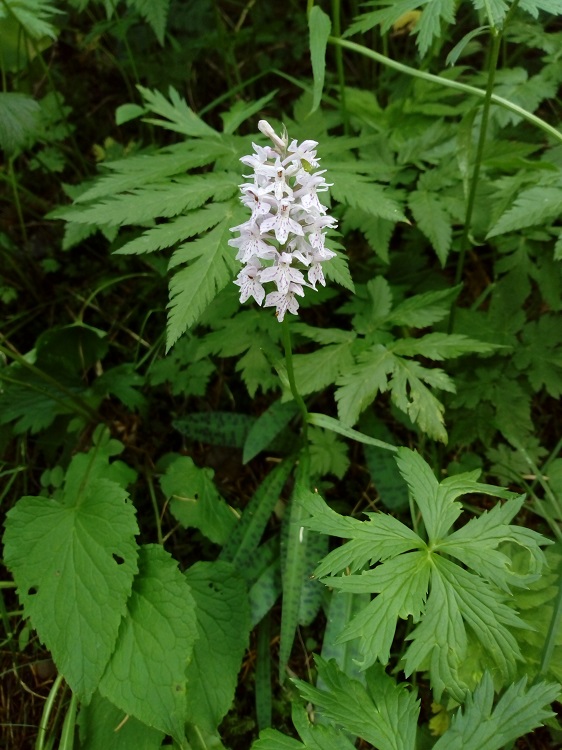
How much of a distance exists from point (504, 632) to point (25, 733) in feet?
6.26

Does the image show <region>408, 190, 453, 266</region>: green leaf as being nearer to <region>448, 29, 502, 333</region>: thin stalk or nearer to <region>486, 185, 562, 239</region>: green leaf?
<region>448, 29, 502, 333</region>: thin stalk

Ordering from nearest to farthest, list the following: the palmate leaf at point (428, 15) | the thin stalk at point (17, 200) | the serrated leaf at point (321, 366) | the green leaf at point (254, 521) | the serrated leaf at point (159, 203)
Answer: the palmate leaf at point (428, 15) < the serrated leaf at point (159, 203) < the serrated leaf at point (321, 366) < the green leaf at point (254, 521) < the thin stalk at point (17, 200)

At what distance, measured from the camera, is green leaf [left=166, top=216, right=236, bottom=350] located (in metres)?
1.89

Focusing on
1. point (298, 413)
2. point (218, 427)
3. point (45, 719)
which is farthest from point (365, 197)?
point (45, 719)

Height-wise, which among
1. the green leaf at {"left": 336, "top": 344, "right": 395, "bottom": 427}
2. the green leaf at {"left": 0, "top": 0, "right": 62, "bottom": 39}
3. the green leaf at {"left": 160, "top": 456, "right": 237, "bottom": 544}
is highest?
the green leaf at {"left": 0, "top": 0, "right": 62, "bottom": 39}

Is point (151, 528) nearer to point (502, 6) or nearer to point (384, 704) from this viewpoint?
point (384, 704)

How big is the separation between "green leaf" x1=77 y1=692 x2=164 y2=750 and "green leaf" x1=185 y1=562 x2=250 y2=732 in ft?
0.50

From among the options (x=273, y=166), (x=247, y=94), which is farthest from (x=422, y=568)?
(x=247, y=94)

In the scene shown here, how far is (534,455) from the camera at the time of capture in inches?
103

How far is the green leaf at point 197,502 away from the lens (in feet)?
8.28

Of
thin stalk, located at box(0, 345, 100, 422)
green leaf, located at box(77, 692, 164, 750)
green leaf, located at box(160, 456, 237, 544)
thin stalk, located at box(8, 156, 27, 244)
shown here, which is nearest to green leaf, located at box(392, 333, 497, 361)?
green leaf, located at box(160, 456, 237, 544)

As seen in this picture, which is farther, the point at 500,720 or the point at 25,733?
the point at 25,733

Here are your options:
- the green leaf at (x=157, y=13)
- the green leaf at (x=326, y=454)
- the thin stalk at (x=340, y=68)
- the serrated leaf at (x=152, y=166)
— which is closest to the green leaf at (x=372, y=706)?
the green leaf at (x=326, y=454)

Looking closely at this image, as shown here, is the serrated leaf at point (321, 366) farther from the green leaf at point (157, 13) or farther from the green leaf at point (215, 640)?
the green leaf at point (157, 13)
